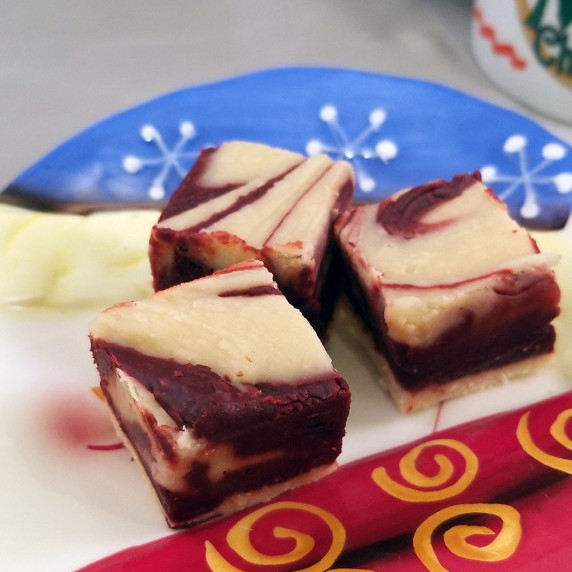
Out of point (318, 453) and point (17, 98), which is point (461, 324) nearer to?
point (318, 453)

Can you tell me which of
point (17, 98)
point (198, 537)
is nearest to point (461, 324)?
point (198, 537)

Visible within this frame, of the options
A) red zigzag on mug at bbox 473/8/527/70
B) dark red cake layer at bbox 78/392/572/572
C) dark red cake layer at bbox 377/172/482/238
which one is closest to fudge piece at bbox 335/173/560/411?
dark red cake layer at bbox 377/172/482/238

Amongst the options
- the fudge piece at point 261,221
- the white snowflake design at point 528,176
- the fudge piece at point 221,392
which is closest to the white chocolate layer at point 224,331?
the fudge piece at point 221,392

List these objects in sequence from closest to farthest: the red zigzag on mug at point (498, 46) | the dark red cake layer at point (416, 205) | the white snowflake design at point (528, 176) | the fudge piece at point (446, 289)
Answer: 1. the fudge piece at point (446, 289)
2. the dark red cake layer at point (416, 205)
3. the white snowflake design at point (528, 176)
4. the red zigzag on mug at point (498, 46)

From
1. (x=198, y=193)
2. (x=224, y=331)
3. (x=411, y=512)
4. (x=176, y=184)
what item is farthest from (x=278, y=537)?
(x=176, y=184)

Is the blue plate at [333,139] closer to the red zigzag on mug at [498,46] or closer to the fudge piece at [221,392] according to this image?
the red zigzag on mug at [498,46]

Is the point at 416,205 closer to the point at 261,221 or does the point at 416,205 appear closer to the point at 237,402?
the point at 261,221
